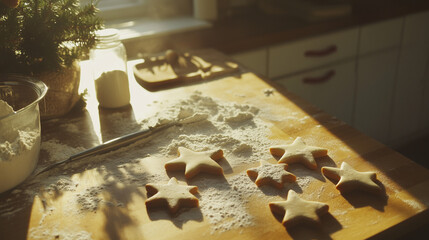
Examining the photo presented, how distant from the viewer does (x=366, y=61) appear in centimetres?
224

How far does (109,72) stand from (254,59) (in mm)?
875

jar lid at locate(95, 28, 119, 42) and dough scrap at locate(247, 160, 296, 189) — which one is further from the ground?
jar lid at locate(95, 28, 119, 42)

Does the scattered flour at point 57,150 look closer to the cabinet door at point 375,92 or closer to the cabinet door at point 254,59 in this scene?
the cabinet door at point 254,59

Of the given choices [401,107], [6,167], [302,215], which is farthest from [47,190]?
[401,107]

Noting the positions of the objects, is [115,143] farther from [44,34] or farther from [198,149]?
[44,34]

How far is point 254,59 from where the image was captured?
189 centimetres

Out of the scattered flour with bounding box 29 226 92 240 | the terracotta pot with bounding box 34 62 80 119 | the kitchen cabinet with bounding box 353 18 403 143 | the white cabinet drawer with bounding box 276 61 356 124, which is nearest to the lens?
the scattered flour with bounding box 29 226 92 240

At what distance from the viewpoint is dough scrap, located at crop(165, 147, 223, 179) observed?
88 centimetres

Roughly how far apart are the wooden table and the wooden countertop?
31.1 inches

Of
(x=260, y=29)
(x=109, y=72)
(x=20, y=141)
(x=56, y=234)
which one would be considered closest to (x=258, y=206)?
(x=56, y=234)

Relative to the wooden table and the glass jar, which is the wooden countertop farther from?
the wooden table

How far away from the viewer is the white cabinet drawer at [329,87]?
2.06 metres

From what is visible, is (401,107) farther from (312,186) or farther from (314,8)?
(312,186)

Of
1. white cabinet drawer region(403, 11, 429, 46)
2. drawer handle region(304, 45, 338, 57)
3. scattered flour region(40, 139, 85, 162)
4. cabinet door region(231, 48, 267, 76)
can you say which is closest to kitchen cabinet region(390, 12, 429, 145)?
white cabinet drawer region(403, 11, 429, 46)
